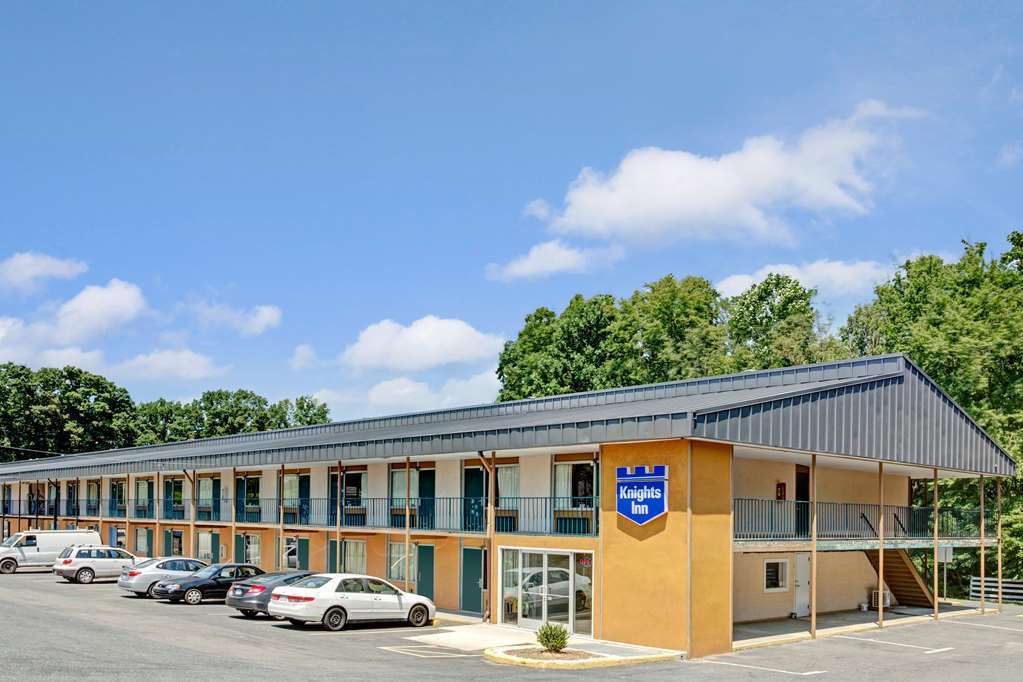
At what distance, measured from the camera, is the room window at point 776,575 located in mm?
32744

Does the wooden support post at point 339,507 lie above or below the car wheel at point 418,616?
above

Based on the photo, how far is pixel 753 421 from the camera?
25094 mm

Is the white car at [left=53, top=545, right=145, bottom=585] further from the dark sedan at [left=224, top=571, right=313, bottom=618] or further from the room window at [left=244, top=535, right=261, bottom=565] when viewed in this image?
the dark sedan at [left=224, top=571, right=313, bottom=618]

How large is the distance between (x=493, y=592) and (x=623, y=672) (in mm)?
8603

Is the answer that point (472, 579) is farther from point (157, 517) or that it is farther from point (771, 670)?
point (157, 517)

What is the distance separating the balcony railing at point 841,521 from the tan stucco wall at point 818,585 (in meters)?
1.78

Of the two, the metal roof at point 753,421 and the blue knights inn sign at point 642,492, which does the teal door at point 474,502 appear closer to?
the metal roof at point 753,421

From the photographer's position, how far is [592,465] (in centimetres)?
2839

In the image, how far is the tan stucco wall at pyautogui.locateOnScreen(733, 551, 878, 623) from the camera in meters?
31.6

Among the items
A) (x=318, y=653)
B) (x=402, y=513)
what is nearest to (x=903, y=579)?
(x=402, y=513)

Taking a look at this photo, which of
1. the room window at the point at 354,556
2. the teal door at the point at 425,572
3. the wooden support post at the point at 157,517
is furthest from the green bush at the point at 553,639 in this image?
the wooden support post at the point at 157,517

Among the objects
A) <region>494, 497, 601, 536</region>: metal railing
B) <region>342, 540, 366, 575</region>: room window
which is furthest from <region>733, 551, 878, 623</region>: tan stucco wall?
<region>342, 540, 366, 575</region>: room window

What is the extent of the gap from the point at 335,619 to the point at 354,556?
10.3m

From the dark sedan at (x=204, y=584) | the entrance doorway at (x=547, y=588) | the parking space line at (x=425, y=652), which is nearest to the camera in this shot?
the parking space line at (x=425, y=652)
